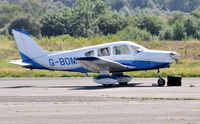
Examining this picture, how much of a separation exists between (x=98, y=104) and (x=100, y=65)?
10.9 meters

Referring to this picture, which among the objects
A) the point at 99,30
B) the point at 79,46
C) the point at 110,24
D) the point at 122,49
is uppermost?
the point at 110,24

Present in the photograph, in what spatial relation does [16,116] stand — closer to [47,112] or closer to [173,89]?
[47,112]

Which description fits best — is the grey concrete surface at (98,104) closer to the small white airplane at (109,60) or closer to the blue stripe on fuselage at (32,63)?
the small white airplane at (109,60)

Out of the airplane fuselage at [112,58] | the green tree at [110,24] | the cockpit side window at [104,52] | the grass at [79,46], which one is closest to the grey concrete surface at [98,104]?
the airplane fuselage at [112,58]

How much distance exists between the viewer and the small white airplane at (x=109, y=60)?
111 ft

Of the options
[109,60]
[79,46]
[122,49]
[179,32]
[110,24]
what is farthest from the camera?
[110,24]

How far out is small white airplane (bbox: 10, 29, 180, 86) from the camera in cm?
3381

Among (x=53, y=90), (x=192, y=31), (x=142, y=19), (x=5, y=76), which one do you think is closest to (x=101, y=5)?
(x=142, y=19)

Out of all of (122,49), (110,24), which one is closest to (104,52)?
(122,49)

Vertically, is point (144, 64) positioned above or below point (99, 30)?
below

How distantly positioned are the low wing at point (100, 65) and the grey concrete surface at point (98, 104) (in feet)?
2.73

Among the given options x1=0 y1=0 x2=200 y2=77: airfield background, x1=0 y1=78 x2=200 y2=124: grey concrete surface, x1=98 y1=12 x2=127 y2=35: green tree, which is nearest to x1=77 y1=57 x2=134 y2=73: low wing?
x1=0 y1=78 x2=200 y2=124: grey concrete surface

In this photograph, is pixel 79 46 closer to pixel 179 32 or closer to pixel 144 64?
pixel 179 32

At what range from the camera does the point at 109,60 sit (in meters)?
34.1
